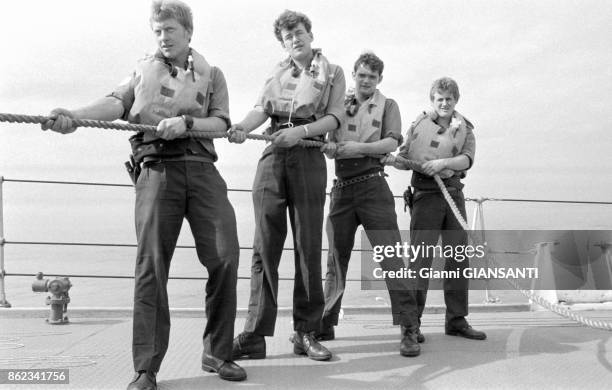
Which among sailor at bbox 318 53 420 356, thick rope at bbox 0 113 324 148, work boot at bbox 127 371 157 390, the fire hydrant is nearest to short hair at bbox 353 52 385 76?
sailor at bbox 318 53 420 356

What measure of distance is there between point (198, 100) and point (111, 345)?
147cm

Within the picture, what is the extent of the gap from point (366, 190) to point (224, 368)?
120cm

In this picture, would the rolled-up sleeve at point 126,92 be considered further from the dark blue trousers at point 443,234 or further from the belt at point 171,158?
the dark blue trousers at point 443,234

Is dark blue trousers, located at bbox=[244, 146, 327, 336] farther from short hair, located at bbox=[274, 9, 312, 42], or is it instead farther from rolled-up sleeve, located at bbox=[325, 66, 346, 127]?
short hair, located at bbox=[274, 9, 312, 42]

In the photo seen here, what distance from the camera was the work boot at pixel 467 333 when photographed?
3.42 metres

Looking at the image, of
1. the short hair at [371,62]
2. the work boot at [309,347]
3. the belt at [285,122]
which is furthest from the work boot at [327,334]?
the short hair at [371,62]

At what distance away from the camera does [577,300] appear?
4.80 meters

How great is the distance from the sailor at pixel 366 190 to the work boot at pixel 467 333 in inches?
20.3

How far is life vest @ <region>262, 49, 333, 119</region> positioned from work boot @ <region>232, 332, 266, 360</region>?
1105 millimetres

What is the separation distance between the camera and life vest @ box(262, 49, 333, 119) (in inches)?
115

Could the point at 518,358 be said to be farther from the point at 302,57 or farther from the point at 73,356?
the point at 73,356

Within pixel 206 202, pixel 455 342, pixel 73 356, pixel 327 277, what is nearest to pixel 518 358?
pixel 455 342

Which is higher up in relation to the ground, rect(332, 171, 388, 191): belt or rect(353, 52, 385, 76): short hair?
rect(353, 52, 385, 76): short hair

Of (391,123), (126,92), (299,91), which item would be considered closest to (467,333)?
(391,123)
